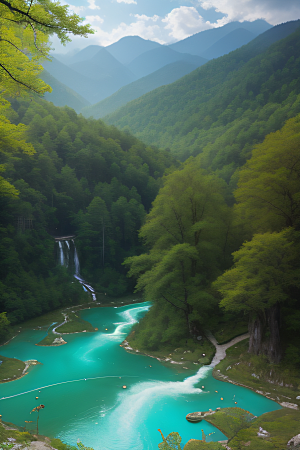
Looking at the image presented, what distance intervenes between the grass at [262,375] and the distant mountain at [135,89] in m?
124

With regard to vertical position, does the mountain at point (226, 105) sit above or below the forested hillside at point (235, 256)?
above

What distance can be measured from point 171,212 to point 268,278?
836 centimetres

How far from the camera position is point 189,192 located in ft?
61.1

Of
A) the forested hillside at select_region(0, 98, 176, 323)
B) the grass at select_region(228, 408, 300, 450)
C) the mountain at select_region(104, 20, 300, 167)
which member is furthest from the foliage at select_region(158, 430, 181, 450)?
the mountain at select_region(104, 20, 300, 167)

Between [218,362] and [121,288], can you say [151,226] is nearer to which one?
[218,362]

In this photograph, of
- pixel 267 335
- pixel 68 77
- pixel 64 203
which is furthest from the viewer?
pixel 68 77

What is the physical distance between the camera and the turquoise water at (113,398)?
32.1 feet

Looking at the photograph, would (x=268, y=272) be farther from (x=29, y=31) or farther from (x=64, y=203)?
(x=64, y=203)

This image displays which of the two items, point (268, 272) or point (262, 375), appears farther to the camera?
point (262, 375)

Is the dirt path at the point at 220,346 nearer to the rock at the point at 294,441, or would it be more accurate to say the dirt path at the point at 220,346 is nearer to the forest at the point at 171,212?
the forest at the point at 171,212

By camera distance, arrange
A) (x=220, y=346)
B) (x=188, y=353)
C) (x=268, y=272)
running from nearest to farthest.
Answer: (x=268, y=272) → (x=188, y=353) → (x=220, y=346)

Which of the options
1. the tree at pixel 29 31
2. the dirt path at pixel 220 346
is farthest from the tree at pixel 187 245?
the tree at pixel 29 31

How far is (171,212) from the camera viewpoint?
1905cm

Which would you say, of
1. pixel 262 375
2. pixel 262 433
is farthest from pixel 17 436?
pixel 262 375
